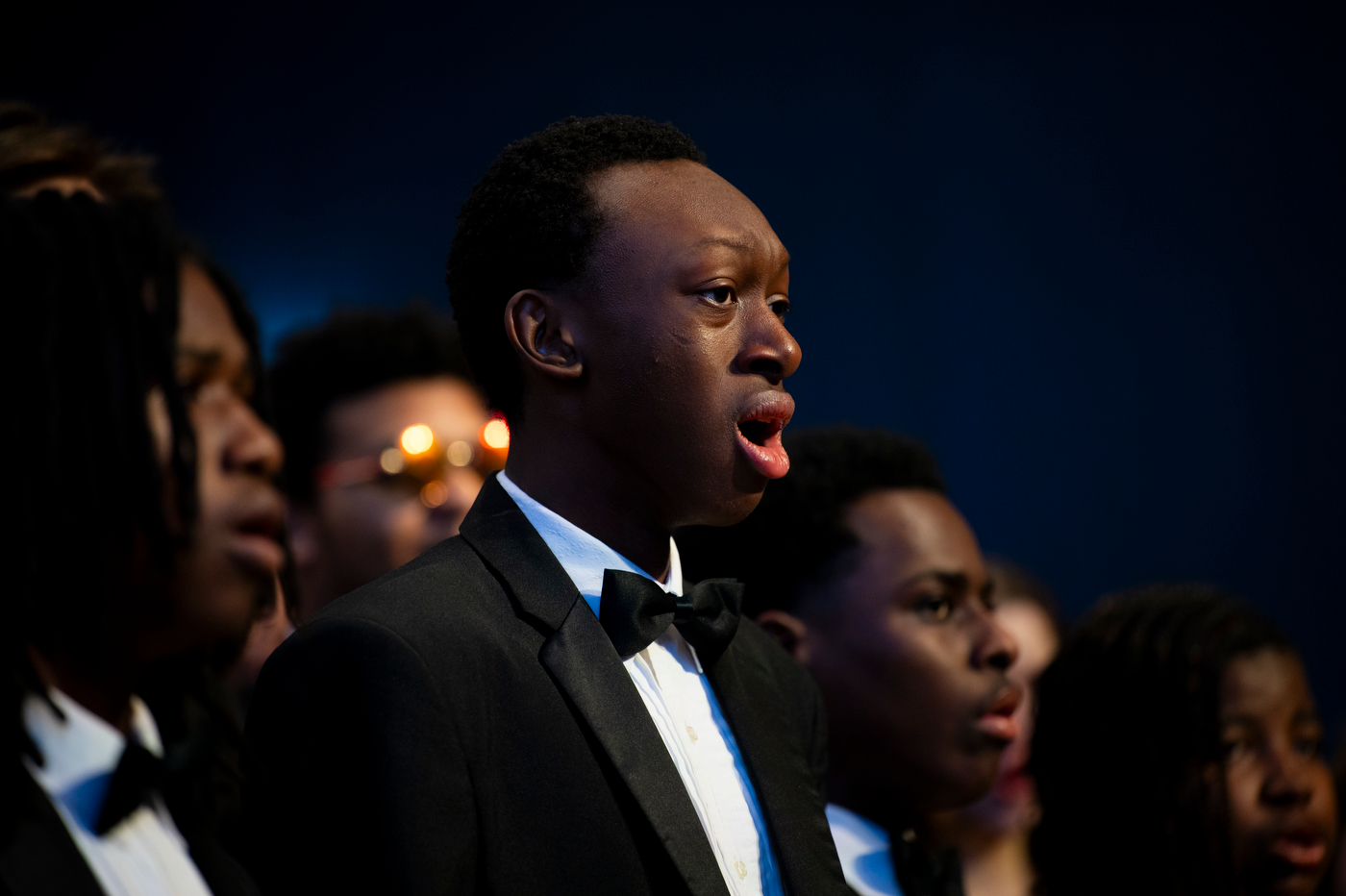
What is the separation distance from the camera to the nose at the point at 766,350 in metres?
1.82

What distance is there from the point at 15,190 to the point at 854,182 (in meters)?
4.22

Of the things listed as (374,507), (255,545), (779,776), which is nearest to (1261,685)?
(779,776)

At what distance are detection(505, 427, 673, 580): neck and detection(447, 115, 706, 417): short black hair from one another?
125 mm

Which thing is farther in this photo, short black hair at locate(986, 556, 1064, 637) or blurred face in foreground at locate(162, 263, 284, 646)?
short black hair at locate(986, 556, 1064, 637)

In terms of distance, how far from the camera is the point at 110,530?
1.30 metres

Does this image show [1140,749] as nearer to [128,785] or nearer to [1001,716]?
[1001,716]

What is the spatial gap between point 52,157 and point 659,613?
144 cm

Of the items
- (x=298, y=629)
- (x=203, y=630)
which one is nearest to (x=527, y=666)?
(x=298, y=629)

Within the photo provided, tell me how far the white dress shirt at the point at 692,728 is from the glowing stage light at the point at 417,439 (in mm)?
1719

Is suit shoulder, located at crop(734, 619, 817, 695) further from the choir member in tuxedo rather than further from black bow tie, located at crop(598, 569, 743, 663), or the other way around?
the choir member in tuxedo

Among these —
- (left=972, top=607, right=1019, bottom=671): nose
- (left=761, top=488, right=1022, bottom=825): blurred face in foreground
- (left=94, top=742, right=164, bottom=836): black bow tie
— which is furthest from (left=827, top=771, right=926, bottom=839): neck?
(left=94, top=742, right=164, bottom=836): black bow tie

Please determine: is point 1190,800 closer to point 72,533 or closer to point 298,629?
point 298,629

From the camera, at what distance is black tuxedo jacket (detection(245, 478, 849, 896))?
1487mm

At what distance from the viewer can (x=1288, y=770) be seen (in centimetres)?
288
